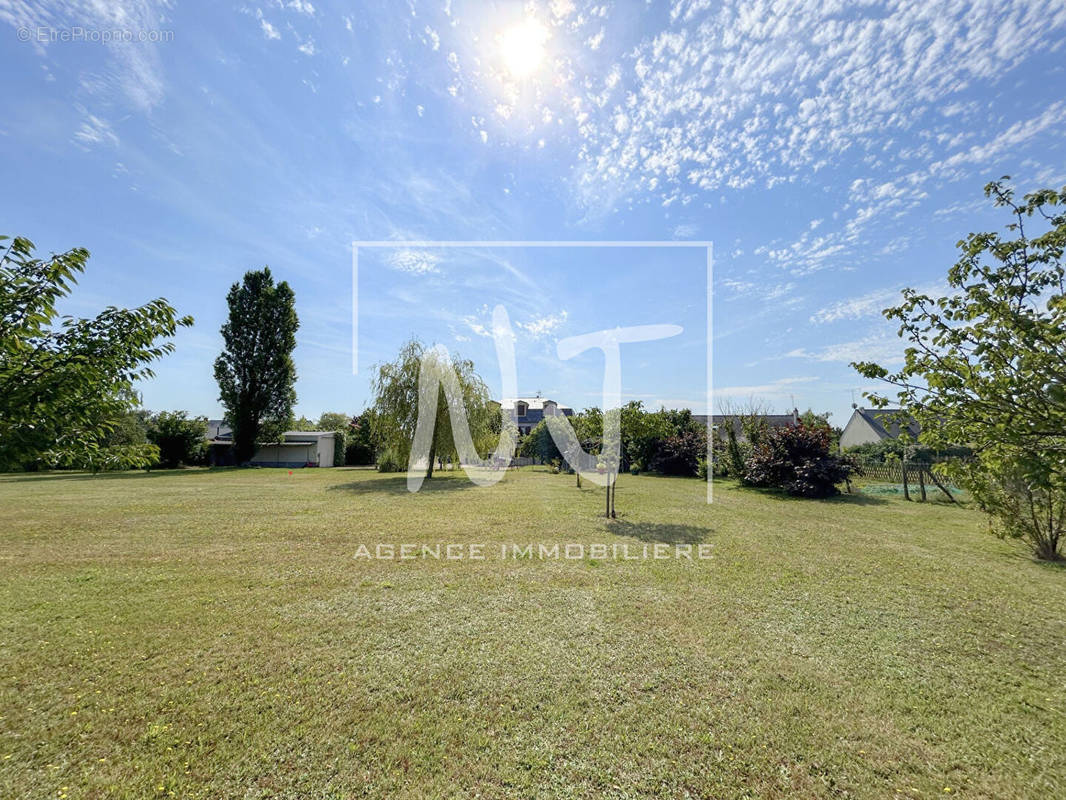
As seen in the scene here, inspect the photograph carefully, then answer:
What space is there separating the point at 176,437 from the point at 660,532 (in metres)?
34.8

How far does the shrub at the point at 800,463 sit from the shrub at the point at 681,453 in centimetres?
720

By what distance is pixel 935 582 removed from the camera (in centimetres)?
594

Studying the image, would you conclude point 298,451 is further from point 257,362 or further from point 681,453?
point 681,453

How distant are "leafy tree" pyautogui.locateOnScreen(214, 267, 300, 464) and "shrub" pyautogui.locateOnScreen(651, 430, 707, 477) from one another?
28655mm

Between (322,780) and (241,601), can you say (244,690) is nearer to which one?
(322,780)

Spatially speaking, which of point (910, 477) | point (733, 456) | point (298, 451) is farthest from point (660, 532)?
point (298, 451)

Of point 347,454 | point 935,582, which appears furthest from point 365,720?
point 347,454

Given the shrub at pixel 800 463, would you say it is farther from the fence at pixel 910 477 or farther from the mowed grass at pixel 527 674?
the mowed grass at pixel 527 674

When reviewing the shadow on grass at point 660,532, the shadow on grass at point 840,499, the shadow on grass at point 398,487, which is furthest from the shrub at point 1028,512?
the shadow on grass at point 398,487

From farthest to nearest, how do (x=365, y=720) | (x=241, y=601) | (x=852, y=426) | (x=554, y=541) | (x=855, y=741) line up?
(x=852, y=426)
(x=554, y=541)
(x=241, y=601)
(x=365, y=720)
(x=855, y=741)

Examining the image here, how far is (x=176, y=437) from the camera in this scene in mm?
29906

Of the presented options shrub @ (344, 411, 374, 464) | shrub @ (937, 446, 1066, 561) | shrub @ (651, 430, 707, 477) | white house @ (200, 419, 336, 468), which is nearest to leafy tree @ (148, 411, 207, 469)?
white house @ (200, 419, 336, 468)

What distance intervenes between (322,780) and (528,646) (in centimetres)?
202

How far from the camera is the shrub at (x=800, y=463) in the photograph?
14.6 metres
